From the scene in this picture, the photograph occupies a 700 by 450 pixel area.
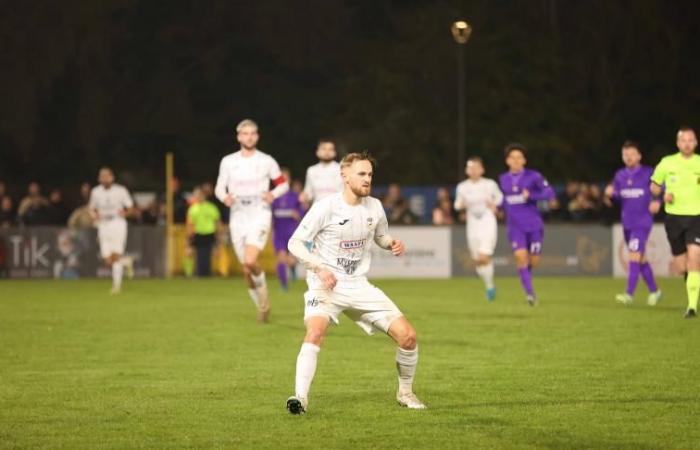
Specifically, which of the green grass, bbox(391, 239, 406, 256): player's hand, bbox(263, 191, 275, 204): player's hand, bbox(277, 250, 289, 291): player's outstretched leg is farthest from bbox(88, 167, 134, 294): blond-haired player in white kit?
bbox(391, 239, 406, 256): player's hand

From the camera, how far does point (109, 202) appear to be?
2670 cm

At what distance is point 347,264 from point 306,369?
0.93m

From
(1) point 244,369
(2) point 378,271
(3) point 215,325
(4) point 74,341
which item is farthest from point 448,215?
(1) point 244,369

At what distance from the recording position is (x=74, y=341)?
15.6m

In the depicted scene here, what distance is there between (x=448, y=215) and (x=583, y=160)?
19.9m

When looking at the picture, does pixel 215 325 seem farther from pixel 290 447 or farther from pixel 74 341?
pixel 290 447

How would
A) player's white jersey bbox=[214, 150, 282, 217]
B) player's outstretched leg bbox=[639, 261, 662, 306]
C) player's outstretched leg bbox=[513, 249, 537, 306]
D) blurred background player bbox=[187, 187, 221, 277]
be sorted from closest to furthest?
player's white jersey bbox=[214, 150, 282, 217] → player's outstretched leg bbox=[639, 261, 662, 306] → player's outstretched leg bbox=[513, 249, 537, 306] → blurred background player bbox=[187, 187, 221, 277]

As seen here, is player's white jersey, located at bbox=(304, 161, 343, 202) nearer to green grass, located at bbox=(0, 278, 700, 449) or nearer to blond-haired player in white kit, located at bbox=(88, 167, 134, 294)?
green grass, located at bbox=(0, 278, 700, 449)

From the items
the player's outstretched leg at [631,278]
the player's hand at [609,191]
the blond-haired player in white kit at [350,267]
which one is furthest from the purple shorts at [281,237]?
the blond-haired player in white kit at [350,267]

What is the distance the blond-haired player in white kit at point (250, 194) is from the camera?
58.4 feet

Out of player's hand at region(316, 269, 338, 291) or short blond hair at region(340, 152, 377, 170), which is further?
short blond hair at region(340, 152, 377, 170)

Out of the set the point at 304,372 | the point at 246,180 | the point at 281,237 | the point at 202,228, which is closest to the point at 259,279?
the point at 246,180

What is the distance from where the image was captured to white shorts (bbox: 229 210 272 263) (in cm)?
1784

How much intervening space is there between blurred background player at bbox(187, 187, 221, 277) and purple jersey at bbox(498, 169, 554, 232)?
12.5m
